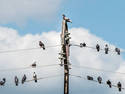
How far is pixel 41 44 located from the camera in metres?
40.3

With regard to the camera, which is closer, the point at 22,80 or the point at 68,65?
the point at 68,65

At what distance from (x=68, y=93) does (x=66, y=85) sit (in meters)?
0.75

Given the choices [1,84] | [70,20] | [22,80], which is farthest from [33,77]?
[70,20]

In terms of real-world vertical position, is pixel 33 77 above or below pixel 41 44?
below

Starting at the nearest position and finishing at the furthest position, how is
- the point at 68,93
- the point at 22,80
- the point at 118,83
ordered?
the point at 68,93, the point at 22,80, the point at 118,83

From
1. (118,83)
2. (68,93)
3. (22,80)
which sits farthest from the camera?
(118,83)

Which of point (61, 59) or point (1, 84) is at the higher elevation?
point (61, 59)

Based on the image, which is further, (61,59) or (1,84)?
(1,84)

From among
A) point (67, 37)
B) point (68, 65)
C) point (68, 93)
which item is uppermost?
point (67, 37)

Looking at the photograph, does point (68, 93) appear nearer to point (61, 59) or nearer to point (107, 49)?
point (61, 59)

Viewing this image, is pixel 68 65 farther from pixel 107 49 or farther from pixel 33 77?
pixel 107 49

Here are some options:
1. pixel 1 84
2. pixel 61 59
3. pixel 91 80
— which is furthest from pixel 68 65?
pixel 1 84

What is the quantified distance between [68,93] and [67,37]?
5151 mm

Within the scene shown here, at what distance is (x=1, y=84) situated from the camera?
4031 centimetres
